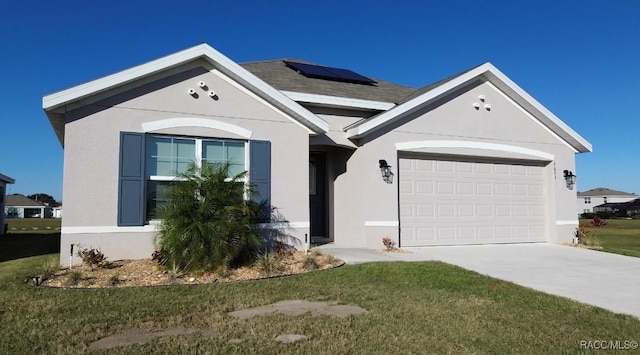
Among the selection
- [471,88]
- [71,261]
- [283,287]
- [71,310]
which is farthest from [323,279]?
[471,88]

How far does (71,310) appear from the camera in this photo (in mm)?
5992

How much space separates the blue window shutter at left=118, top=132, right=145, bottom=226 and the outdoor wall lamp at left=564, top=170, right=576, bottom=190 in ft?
40.0

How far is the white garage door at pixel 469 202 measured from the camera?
12.6 meters

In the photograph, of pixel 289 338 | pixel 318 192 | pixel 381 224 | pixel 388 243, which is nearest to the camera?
pixel 289 338

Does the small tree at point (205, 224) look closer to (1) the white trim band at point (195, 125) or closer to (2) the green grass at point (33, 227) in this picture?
(1) the white trim band at point (195, 125)

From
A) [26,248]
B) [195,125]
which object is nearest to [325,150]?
[195,125]

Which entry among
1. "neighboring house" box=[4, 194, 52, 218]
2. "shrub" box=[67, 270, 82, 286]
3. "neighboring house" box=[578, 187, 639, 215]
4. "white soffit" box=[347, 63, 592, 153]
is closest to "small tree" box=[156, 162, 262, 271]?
"shrub" box=[67, 270, 82, 286]

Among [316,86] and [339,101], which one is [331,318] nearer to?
[339,101]

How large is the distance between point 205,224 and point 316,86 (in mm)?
6061

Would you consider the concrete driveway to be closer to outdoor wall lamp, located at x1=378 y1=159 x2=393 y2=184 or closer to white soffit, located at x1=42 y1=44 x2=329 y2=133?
outdoor wall lamp, located at x1=378 y1=159 x2=393 y2=184

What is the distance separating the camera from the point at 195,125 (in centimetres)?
1011

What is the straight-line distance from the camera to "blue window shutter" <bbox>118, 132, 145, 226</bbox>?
9375 millimetres

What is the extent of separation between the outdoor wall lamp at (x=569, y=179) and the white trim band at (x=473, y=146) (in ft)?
2.20

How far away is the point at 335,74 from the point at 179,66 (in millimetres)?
6082
